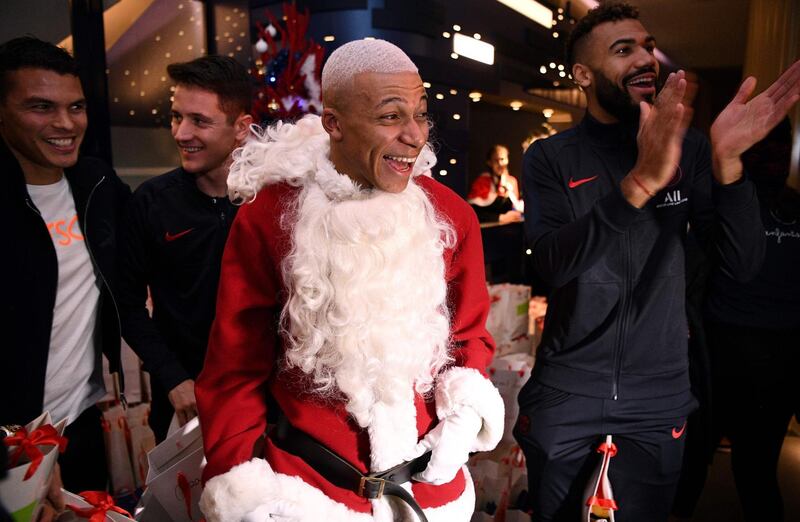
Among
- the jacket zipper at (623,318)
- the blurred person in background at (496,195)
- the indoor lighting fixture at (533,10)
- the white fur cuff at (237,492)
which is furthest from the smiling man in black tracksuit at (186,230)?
the indoor lighting fixture at (533,10)

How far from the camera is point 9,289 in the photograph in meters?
1.68

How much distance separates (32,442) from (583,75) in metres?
1.58

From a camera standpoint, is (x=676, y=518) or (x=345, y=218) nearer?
(x=345, y=218)

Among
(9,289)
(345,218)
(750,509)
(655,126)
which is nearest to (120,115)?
(9,289)

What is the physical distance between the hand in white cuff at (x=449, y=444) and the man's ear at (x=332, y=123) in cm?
63

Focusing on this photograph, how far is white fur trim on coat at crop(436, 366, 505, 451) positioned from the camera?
1.24 metres

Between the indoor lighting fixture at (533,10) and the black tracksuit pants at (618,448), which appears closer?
the black tracksuit pants at (618,448)

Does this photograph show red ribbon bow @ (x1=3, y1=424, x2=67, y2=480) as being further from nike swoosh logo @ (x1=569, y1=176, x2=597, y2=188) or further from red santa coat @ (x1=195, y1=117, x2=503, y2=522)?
nike swoosh logo @ (x1=569, y1=176, x2=597, y2=188)

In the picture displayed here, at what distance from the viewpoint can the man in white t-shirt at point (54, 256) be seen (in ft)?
5.56

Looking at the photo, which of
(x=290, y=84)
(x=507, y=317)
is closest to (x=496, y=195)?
(x=507, y=317)

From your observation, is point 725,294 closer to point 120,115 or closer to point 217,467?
point 217,467

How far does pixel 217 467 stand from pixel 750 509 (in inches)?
81.7

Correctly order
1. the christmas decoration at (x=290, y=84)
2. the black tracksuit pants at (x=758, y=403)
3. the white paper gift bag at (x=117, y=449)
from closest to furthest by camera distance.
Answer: the black tracksuit pants at (x=758, y=403) < the white paper gift bag at (x=117, y=449) < the christmas decoration at (x=290, y=84)

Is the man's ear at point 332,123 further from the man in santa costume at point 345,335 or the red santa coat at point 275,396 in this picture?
the red santa coat at point 275,396
